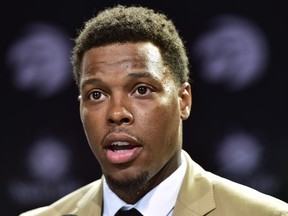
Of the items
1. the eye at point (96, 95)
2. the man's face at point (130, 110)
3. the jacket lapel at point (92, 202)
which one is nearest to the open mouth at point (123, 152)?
the man's face at point (130, 110)

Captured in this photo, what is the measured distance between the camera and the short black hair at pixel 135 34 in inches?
72.2

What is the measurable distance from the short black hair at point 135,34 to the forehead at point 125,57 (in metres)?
0.02

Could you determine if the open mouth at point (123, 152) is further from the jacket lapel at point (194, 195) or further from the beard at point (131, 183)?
the jacket lapel at point (194, 195)

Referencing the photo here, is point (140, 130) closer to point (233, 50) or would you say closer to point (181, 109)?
point (181, 109)

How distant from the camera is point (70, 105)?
2.75 metres

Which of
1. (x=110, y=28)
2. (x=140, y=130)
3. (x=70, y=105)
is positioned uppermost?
(x=110, y=28)

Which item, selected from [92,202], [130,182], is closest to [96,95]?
[130,182]

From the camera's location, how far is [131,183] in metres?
1.79

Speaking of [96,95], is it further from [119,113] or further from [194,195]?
[194,195]

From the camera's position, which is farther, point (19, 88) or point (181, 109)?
point (19, 88)

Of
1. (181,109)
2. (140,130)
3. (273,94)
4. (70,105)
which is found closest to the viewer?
(140,130)

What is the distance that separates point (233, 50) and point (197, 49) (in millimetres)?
152

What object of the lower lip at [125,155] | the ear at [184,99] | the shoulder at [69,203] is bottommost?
the shoulder at [69,203]

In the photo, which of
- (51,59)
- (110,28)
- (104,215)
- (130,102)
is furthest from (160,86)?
(51,59)
